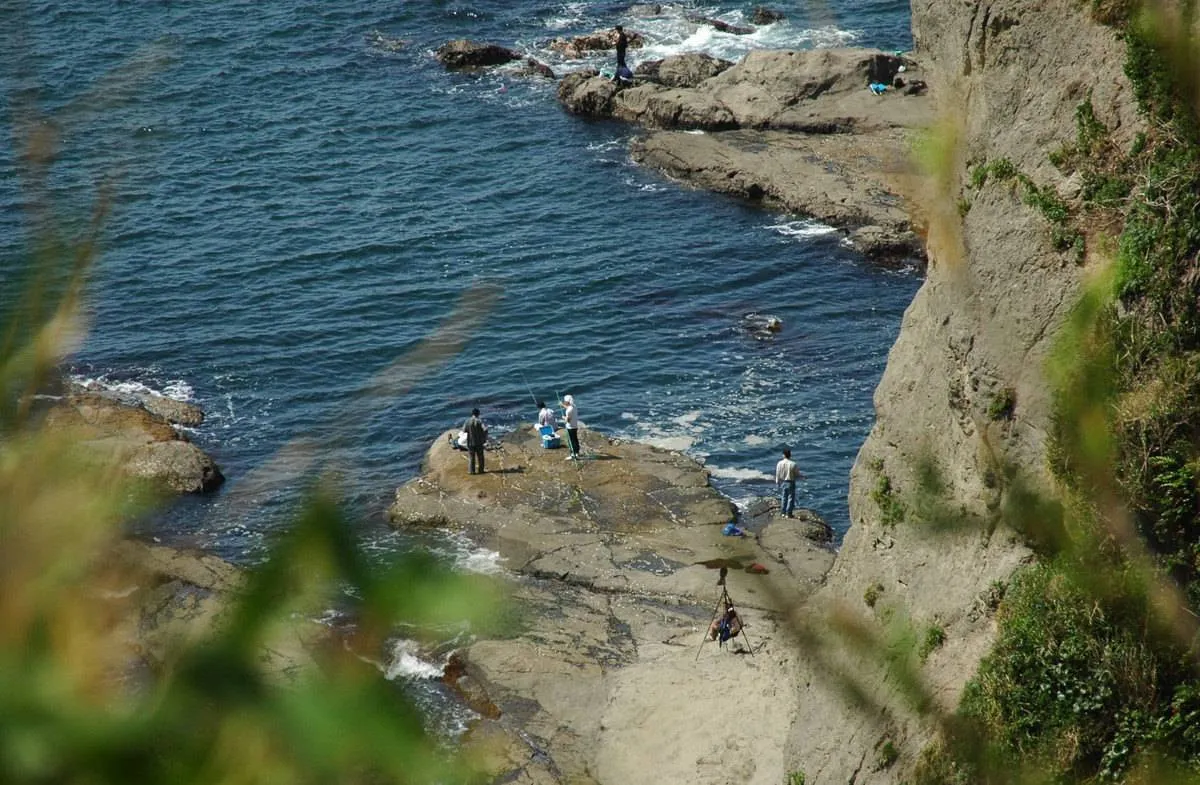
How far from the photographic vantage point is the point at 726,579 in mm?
25219

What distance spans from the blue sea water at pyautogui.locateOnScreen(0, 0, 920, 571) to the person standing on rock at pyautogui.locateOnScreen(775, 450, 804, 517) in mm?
977

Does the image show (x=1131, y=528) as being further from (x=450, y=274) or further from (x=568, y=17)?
(x=568, y=17)

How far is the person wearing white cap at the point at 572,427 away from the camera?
30.5 m

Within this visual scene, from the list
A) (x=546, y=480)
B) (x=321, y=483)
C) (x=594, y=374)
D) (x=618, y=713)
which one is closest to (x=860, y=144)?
(x=594, y=374)

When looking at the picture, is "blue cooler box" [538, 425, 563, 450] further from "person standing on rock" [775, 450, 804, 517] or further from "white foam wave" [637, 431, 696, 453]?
"person standing on rock" [775, 450, 804, 517]

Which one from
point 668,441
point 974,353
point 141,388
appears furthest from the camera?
point 141,388

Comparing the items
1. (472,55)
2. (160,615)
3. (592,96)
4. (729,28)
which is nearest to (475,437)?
(592,96)

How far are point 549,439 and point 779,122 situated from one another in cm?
2322

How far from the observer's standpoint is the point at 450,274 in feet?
135

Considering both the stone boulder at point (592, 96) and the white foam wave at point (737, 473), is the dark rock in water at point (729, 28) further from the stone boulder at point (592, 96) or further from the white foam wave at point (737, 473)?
the white foam wave at point (737, 473)

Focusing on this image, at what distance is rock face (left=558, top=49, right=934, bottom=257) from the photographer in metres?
45.8

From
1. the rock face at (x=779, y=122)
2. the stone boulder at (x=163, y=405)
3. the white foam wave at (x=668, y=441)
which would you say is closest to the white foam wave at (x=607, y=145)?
the rock face at (x=779, y=122)

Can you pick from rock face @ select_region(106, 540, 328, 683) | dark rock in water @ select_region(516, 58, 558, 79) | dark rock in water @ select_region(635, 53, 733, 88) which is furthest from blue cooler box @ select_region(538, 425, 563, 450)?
dark rock in water @ select_region(516, 58, 558, 79)

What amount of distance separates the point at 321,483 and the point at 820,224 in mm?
43660
